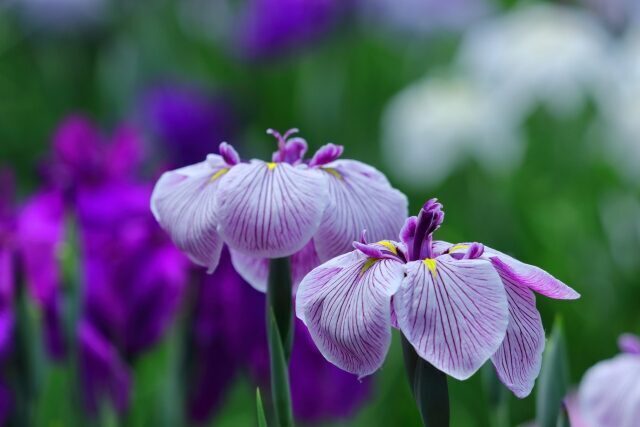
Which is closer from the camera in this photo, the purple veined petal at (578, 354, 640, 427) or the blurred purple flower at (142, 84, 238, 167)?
the purple veined petal at (578, 354, 640, 427)

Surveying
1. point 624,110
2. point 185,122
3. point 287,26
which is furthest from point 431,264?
point 287,26

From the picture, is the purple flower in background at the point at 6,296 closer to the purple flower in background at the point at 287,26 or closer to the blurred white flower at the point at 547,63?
the blurred white flower at the point at 547,63

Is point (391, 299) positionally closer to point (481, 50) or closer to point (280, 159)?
point (280, 159)

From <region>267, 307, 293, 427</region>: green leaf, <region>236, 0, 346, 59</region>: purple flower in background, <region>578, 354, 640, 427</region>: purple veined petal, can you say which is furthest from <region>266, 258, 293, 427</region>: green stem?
<region>236, 0, 346, 59</region>: purple flower in background

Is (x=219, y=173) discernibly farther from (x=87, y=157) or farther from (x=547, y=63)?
(x=547, y=63)

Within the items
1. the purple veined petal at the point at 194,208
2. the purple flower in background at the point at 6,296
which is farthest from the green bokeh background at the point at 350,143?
the purple veined petal at the point at 194,208

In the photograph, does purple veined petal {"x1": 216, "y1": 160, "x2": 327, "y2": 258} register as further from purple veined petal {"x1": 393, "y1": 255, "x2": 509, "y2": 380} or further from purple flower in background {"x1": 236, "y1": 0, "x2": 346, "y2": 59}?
purple flower in background {"x1": 236, "y1": 0, "x2": 346, "y2": 59}
